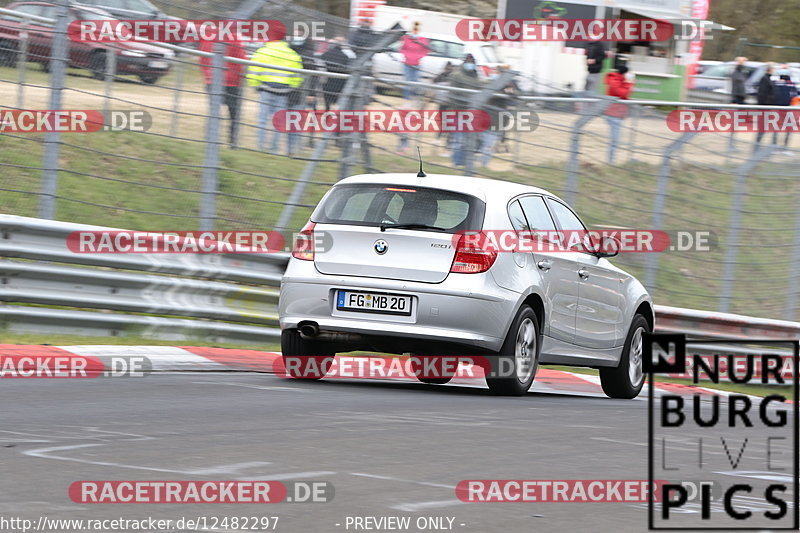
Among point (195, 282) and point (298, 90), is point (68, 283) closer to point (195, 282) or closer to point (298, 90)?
point (195, 282)

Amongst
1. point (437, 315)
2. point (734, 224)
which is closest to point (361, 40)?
point (437, 315)

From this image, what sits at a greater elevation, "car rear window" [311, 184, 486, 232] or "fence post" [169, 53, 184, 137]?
"fence post" [169, 53, 184, 137]

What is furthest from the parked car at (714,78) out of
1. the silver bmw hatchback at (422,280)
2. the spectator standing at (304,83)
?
the silver bmw hatchback at (422,280)

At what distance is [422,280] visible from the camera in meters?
9.78

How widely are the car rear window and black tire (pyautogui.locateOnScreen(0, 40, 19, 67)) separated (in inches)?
121

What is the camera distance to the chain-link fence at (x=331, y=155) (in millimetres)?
12062

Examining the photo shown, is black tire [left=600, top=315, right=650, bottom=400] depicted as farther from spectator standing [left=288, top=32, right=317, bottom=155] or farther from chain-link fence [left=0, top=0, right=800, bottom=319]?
spectator standing [left=288, top=32, right=317, bottom=155]

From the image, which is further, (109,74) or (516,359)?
(109,74)

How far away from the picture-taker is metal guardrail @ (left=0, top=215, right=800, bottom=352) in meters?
11.1

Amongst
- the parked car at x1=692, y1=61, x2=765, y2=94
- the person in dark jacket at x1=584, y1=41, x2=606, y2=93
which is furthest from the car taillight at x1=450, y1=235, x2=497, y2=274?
the parked car at x1=692, y1=61, x2=765, y2=94

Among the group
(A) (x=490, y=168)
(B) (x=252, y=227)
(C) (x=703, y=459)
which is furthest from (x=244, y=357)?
(C) (x=703, y=459)

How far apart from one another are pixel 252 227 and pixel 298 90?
1.30 metres

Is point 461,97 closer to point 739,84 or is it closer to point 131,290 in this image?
point 131,290

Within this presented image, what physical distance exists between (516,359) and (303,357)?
1.55 meters
